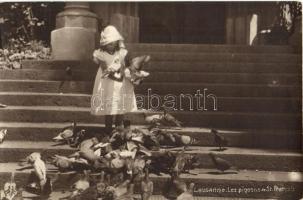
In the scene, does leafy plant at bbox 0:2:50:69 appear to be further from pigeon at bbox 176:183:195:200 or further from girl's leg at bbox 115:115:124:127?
pigeon at bbox 176:183:195:200

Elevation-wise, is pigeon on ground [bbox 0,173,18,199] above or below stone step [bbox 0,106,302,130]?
below

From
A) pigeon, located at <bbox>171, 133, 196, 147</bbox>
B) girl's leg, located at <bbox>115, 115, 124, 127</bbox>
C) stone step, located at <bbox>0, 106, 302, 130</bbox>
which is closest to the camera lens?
pigeon, located at <bbox>171, 133, 196, 147</bbox>

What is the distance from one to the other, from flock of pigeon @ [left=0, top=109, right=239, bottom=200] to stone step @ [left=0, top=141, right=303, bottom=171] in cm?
8

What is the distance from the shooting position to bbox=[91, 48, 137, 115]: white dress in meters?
4.93

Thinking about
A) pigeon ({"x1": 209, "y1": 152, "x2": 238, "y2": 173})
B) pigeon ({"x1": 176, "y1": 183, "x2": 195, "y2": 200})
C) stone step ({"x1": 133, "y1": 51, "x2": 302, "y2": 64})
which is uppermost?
stone step ({"x1": 133, "y1": 51, "x2": 302, "y2": 64})

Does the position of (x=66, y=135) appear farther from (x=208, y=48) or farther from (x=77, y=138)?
(x=208, y=48)

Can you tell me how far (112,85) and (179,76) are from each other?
3.81 feet

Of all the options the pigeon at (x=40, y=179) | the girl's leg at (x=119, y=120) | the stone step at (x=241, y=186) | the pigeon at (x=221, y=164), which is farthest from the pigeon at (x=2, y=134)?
the pigeon at (x=221, y=164)

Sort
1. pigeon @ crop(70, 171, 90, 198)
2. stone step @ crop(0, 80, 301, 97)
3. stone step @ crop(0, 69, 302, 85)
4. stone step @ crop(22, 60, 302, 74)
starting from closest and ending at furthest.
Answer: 1. pigeon @ crop(70, 171, 90, 198)
2. stone step @ crop(0, 80, 301, 97)
3. stone step @ crop(0, 69, 302, 85)
4. stone step @ crop(22, 60, 302, 74)

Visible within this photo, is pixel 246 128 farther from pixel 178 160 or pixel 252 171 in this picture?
pixel 178 160

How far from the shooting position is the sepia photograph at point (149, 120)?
4352 mm

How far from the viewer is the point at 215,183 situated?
14.3 ft

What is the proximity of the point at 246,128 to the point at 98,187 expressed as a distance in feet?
5.90

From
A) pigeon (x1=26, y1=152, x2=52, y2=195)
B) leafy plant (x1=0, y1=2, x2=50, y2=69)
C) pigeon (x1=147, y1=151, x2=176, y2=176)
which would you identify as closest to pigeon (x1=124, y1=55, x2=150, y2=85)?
pigeon (x1=147, y1=151, x2=176, y2=176)
